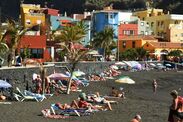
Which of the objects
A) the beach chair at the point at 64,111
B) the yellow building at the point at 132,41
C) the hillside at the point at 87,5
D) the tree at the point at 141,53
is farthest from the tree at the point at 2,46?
the hillside at the point at 87,5

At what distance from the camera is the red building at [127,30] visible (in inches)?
3901

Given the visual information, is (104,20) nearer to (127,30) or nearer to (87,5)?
(127,30)

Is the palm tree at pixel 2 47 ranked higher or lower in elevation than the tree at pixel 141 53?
higher

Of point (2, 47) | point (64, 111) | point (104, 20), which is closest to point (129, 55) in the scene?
point (104, 20)

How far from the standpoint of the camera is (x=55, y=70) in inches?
1716

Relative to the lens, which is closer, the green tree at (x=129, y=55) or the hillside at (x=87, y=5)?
the green tree at (x=129, y=55)

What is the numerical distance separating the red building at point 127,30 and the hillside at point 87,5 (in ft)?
159

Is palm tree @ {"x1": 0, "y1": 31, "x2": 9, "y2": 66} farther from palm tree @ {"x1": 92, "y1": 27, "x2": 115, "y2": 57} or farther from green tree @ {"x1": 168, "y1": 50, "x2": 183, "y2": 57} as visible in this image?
green tree @ {"x1": 168, "y1": 50, "x2": 183, "y2": 57}

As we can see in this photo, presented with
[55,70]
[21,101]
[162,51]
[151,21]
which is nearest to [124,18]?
[151,21]

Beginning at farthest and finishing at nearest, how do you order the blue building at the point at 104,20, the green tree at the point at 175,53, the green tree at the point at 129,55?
1. the blue building at the point at 104,20
2. the green tree at the point at 175,53
3. the green tree at the point at 129,55

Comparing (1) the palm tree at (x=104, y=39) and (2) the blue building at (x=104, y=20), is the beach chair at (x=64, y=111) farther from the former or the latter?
(2) the blue building at (x=104, y=20)

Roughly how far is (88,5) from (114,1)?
29.2 feet

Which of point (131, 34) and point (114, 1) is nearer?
point (131, 34)

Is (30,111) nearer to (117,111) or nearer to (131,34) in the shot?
(117,111)
